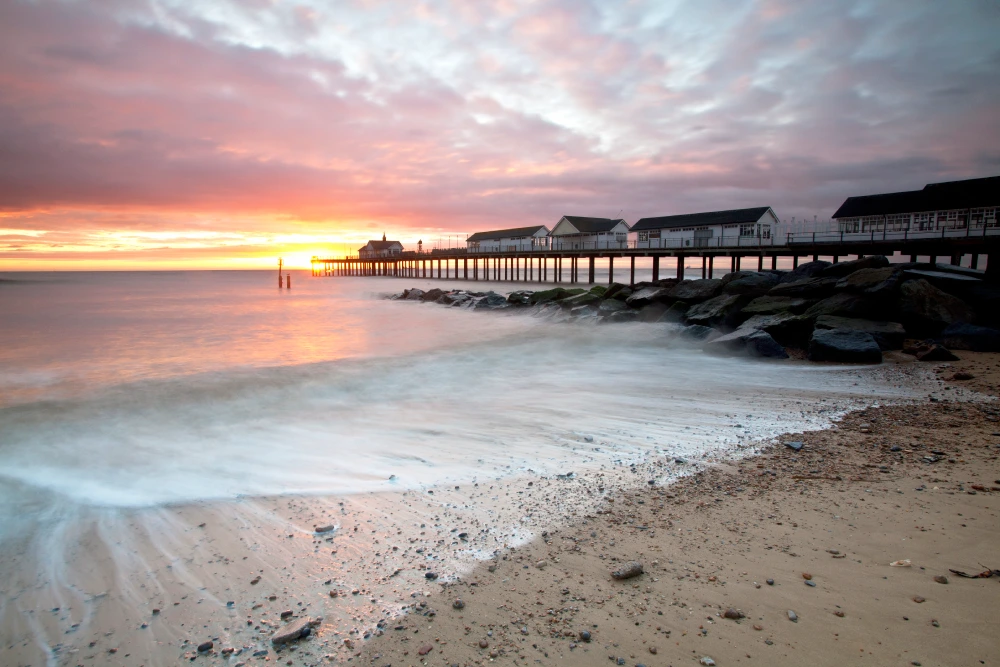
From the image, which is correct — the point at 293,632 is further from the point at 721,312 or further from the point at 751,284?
the point at 751,284

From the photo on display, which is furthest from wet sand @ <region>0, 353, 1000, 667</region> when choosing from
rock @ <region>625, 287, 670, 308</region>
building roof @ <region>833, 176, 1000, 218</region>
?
building roof @ <region>833, 176, 1000, 218</region>

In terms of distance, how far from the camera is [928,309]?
11.6m

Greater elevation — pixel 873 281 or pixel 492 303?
pixel 873 281

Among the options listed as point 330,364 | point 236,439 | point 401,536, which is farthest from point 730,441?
point 330,364

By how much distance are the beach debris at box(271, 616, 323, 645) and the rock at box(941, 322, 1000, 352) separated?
1264cm

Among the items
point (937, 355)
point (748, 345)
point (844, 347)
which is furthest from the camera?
point (748, 345)

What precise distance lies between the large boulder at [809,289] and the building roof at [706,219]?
20.9 metres

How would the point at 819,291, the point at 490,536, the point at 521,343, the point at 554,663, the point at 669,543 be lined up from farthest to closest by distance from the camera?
the point at 521,343 → the point at 819,291 → the point at 490,536 → the point at 669,543 → the point at 554,663

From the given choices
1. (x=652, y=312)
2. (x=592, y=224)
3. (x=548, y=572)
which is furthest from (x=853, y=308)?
(x=592, y=224)

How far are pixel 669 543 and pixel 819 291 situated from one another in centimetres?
1288

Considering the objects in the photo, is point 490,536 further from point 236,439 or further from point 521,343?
point 521,343

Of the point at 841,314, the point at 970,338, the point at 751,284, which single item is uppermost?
the point at 751,284

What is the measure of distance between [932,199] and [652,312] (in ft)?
70.9

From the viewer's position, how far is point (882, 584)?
2.91 meters
